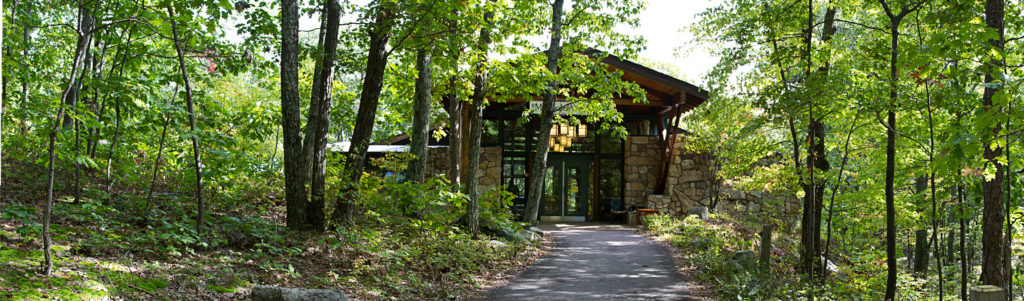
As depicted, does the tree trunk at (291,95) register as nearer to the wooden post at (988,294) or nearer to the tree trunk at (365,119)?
the tree trunk at (365,119)

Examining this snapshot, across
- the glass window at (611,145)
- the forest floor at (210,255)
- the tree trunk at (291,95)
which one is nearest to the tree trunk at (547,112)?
the forest floor at (210,255)

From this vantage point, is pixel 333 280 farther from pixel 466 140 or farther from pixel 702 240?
pixel 466 140

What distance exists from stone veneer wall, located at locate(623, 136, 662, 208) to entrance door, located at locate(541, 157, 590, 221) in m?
1.14

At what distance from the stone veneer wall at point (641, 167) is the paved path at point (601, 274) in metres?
5.09

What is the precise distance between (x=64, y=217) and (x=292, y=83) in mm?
2483

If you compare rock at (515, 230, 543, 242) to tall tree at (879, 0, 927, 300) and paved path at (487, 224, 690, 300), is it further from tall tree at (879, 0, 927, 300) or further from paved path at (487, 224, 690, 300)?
tall tree at (879, 0, 927, 300)

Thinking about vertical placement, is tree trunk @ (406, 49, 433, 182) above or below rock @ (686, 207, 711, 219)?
above

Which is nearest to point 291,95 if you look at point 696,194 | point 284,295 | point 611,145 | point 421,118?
point 421,118

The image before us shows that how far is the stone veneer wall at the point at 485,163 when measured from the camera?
15773mm

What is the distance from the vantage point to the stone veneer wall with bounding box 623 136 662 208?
16.1m

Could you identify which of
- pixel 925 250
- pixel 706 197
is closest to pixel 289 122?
pixel 706 197

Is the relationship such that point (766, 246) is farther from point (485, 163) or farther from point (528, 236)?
point (485, 163)

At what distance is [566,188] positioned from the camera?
16297 millimetres

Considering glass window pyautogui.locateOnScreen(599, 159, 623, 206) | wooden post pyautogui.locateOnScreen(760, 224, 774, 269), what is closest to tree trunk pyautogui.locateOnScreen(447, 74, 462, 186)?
wooden post pyautogui.locateOnScreen(760, 224, 774, 269)
